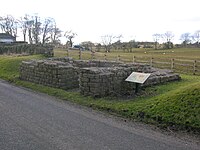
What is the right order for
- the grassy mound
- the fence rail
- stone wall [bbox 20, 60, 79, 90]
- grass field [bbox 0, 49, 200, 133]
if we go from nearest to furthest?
1. the grassy mound
2. grass field [bbox 0, 49, 200, 133]
3. stone wall [bbox 20, 60, 79, 90]
4. the fence rail

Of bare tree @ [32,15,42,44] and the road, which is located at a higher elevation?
bare tree @ [32,15,42,44]

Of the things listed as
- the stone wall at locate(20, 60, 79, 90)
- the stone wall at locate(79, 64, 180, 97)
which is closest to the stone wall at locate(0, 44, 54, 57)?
the stone wall at locate(20, 60, 79, 90)

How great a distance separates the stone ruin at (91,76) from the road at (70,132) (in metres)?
1.58

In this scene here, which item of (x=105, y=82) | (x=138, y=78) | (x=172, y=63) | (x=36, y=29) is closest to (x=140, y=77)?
(x=138, y=78)

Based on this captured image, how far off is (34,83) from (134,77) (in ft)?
20.4

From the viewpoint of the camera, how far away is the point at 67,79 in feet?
45.9

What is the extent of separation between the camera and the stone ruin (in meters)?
11.4

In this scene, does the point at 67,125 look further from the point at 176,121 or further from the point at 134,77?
the point at 134,77

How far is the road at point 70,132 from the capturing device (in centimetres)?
615

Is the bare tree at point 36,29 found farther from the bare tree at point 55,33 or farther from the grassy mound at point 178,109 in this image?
the grassy mound at point 178,109

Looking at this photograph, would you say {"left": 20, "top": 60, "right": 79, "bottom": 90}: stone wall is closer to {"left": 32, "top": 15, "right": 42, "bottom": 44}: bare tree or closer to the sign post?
the sign post

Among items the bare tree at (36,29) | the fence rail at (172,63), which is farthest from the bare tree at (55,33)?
the fence rail at (172,63)

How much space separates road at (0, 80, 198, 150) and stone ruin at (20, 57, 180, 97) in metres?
1.58

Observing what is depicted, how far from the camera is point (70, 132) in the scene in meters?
7.07
